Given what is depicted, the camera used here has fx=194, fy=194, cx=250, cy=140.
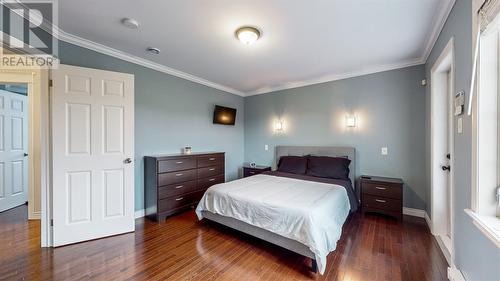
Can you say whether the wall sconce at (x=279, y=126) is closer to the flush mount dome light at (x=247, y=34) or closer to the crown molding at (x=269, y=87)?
the crown molding at (x=269, y=87)

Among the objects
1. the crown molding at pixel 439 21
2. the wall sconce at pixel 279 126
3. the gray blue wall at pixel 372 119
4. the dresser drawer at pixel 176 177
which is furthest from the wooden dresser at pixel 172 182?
the crown molding at pixel 439 21

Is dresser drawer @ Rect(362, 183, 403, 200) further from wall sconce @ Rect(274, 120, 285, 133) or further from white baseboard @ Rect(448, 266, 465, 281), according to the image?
wall sconce @ Rect(274, 120, 285, 133)

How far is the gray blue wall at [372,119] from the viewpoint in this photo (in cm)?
315

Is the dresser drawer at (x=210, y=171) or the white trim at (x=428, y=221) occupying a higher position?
the dresser drawer at (x=210, y=171)

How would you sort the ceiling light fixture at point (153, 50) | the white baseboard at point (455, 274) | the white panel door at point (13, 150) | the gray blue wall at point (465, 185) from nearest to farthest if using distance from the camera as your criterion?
the gray blue wall at point (465, 185) → the white baseboard at point (455, 274) → the ceiling light fixture at point (153, 50) → the white panel door at point (13, 150)

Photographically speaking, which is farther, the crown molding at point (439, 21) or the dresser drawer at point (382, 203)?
the dresser drawer at point (382, 203)

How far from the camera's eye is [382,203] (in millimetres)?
3041

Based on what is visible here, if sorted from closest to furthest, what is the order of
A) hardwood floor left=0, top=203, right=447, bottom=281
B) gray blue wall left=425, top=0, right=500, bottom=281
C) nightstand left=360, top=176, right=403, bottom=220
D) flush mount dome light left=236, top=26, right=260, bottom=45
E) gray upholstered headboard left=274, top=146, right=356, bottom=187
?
1. gray blue wall left=425, top=0, right=500, bottom=281
2. hardwood floor left=0, top=203, right=447, bottom=281
3. flush mount dome light left=236, top=26, right=260, bottom=45
4. nightstand left=360, top=176, right=403, bottom=220
5. gray upholstered headboard left=274, top=146, right=356, bottom=187

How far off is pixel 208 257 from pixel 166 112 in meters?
2.57

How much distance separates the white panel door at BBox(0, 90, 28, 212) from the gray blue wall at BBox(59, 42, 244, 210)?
7.54 feet

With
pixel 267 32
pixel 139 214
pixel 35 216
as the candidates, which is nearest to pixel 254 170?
pixel 139 214

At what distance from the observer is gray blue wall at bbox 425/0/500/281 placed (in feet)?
4.08

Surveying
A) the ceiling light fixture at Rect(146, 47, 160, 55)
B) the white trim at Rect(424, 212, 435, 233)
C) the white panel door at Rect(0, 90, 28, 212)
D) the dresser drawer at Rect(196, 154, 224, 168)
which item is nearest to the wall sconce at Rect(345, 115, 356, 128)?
the white trim at Rect(424, 212, 435, 233)

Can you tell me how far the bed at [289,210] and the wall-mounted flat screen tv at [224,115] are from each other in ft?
6.22
